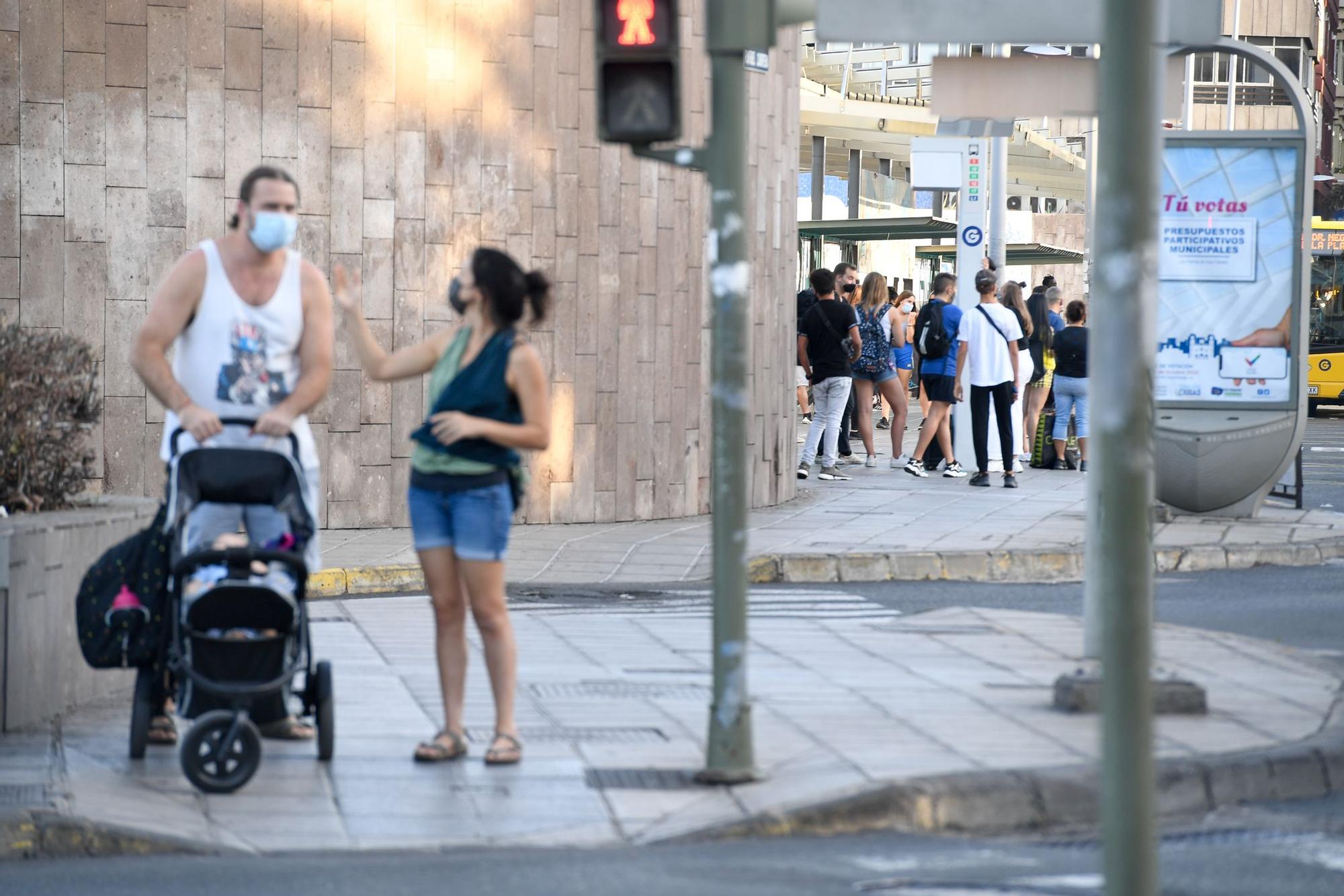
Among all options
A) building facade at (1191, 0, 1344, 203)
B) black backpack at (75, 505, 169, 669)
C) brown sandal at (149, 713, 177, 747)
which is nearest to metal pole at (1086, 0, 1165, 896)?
black backpack at (75, 505, 169, 669)

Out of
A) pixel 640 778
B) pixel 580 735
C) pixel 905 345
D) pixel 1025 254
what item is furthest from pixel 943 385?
pixel 1025 254

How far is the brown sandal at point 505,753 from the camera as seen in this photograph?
6.31 meters

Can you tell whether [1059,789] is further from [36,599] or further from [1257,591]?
[1257,591]

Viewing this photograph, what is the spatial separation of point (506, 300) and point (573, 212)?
763 cm

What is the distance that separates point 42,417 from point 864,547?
6465 mm

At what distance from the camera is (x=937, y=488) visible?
55.0ft

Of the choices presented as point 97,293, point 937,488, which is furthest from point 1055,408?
point 97,293

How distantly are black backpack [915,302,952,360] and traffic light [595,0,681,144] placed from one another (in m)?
11.8

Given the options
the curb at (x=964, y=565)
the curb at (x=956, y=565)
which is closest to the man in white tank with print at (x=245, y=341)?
the curb at (x=956, y=565)

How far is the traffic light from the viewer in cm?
607

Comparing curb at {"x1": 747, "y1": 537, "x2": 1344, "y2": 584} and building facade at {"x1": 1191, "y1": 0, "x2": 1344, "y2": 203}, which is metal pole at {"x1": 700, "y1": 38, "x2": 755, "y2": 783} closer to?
curb at {"x1": 747, "y1": 537, "x2": 1344, "y2": 584}

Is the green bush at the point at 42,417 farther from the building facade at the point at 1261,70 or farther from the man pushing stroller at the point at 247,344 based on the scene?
the building facade at the point at 1261,70

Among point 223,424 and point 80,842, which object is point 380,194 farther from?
point 80,842

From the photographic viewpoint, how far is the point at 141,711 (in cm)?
624
